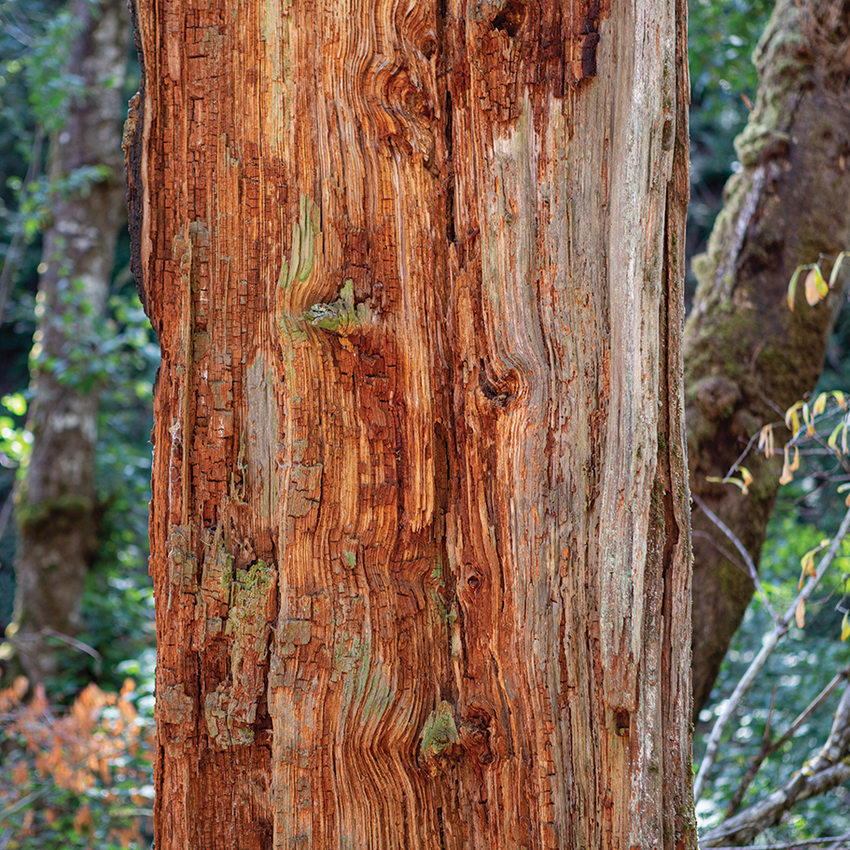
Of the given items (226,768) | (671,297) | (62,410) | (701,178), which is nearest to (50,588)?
(62,410)

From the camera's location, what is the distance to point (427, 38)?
1216mm

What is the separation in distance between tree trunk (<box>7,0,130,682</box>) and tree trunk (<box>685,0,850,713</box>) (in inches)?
163

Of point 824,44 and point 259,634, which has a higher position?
point 824,44

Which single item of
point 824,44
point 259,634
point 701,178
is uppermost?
point 701,178

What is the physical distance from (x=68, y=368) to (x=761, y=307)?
4360mm

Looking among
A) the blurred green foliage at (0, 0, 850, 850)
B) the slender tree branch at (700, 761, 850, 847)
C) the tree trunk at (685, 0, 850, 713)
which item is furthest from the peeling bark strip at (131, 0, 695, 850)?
the blurred green foliage at (0, 0, 850, 850)

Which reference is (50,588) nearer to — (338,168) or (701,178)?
(338,168)

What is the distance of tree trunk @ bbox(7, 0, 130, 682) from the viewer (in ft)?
18.2

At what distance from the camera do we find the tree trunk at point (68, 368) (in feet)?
18.2

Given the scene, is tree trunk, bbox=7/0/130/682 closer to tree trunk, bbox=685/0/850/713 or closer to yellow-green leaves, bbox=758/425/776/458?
tree trunk, bbox=685/0/850/713

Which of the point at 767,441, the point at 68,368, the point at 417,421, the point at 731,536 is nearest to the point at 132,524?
the point at 68,368

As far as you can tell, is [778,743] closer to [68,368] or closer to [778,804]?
[778,804]

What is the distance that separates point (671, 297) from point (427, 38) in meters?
0.50

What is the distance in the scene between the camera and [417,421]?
1197mm
